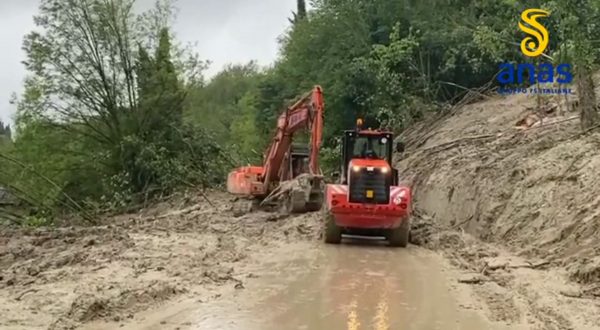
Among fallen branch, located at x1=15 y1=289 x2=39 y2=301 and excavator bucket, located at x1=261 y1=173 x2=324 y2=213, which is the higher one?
excavator bucket, located at x1=261 y1=173 x2=324 y2=213

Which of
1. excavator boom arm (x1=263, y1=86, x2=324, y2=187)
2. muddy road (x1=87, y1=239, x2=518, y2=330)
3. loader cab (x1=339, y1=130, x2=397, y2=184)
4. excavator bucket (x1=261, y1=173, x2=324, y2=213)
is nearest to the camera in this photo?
muddy road (x1=87, y1=239, x2=518, y2=330)

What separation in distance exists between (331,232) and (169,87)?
19.3 meters

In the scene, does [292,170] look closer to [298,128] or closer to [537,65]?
[298,128]

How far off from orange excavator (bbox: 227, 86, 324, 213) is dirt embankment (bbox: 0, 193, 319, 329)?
68 cm

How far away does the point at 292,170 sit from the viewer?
19953 mm

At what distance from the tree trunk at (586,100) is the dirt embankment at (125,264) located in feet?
20.2

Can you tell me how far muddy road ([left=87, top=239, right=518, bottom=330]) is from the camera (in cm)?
760

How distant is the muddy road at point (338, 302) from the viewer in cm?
760

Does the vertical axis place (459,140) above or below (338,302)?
above

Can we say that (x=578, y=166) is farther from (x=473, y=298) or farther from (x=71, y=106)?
(x=71, y=106)

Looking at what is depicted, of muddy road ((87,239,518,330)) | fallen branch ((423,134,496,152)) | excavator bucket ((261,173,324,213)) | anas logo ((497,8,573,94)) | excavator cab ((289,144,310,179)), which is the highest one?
anas logo ((497,8,573,94))

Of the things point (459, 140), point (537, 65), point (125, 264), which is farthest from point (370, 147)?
point (537, 65)

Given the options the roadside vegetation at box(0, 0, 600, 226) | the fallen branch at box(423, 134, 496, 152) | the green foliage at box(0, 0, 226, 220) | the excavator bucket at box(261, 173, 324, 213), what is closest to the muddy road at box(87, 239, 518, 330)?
the excavator bucket at box(261, 173, 324, 213)

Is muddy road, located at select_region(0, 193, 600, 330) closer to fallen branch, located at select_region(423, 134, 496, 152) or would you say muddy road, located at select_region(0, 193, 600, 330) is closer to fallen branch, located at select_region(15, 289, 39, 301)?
fallen branch, located at select_region(15, 289, 39, 301)
